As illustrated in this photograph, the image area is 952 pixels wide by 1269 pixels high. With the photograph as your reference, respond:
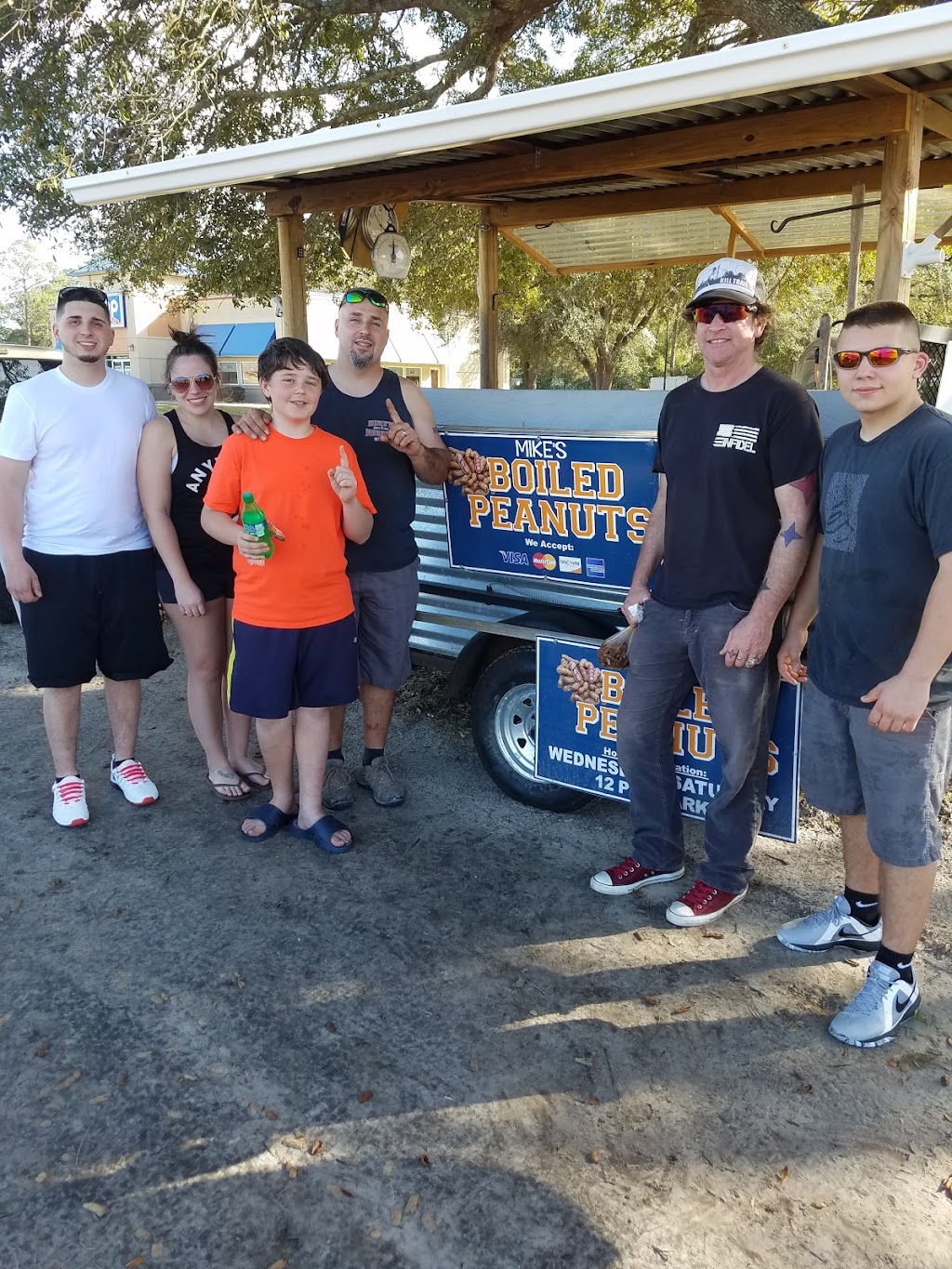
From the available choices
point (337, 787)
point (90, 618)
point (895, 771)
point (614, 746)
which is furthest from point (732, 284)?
point (90, 618)

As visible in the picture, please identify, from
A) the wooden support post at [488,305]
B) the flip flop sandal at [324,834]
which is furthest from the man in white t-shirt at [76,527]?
the wooden support post at [488,305]

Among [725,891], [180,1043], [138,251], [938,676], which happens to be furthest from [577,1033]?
[138,251]

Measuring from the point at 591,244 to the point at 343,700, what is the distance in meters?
8.01

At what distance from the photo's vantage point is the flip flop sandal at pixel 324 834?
393 centimetres

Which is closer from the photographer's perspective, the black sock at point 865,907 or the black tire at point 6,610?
the black sock at point 865,907

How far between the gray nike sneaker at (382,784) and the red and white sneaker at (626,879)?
1105 millimetres

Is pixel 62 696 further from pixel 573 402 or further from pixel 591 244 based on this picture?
pixel 591 244

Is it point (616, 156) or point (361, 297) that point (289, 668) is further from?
point (616, 156)

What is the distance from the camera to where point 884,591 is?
8.70 ft

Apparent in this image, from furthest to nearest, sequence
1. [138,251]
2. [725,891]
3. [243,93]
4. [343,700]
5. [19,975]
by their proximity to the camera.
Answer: [138,251], [243,93], [343,700], [725,891], [19,975]

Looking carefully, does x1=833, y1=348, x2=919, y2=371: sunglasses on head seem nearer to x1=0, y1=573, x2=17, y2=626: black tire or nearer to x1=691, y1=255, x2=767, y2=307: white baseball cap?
x1=691, y1=255, x2=767, y2=307: white baseball cap

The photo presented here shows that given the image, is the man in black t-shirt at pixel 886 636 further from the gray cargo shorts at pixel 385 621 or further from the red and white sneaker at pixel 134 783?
the red and white sneaker at pixel 134 783

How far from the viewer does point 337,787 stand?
4438 millimetres

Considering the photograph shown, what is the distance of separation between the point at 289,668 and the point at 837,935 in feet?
7.19
